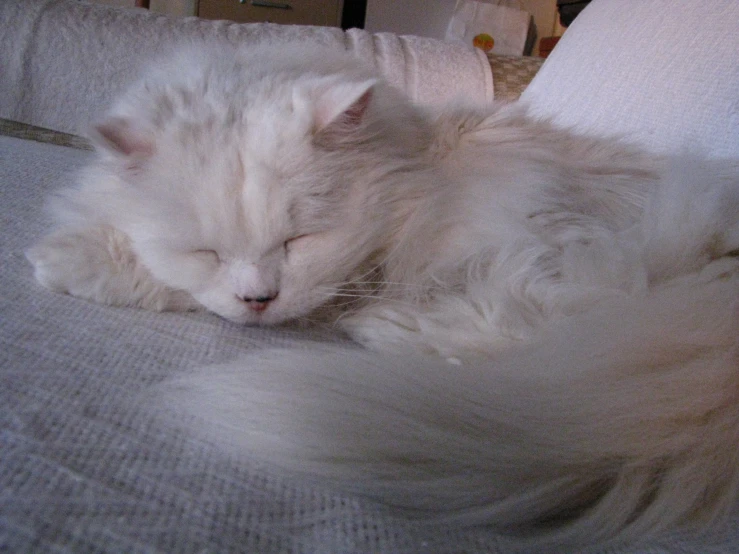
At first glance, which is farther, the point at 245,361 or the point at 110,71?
the point at 110,71

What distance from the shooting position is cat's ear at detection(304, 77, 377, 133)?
0.84m

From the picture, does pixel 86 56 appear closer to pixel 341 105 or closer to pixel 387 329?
pixel 341 105

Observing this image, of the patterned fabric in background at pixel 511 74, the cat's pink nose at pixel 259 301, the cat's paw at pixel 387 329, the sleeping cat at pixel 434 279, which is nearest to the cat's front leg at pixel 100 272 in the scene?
the sleeping cat at pixel 434 279

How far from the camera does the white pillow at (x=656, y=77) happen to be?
101cm

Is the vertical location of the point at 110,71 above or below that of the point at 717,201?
below

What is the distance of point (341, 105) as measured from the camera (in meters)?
0.84

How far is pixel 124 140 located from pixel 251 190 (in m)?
0.21

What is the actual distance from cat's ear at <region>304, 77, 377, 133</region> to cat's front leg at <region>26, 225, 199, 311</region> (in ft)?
1.15

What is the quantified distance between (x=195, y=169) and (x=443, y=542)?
23.9 inches

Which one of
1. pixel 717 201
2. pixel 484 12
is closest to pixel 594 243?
pixel 717 201

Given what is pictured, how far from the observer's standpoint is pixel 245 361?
2.11 feet

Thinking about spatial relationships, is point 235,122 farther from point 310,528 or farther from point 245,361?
point 310,528

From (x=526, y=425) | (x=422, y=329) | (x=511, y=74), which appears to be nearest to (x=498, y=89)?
(x=511, y=74)

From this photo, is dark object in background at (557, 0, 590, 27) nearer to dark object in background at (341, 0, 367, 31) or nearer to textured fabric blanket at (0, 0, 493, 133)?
dark object in background at (341, 0, 367, 31)
